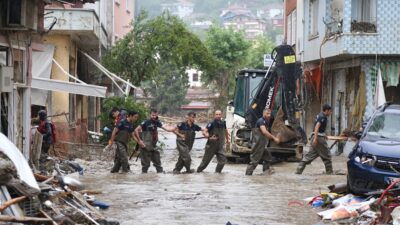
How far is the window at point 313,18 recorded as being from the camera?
31.8 metres

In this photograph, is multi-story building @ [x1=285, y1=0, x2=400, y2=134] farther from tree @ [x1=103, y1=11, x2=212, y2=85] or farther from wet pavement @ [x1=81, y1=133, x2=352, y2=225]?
wet pavement @ [x1=81, y1=133, x2=352, y2=225]

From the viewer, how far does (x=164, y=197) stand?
47.6 ft

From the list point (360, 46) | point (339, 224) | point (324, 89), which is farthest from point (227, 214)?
point (324, 89)

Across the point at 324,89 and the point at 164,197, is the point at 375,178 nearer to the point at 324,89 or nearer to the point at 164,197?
the point at 164,197

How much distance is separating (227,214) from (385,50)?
14.7m

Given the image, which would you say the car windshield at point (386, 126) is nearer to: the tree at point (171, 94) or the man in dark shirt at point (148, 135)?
the man in dark shirt at point (148, 135)

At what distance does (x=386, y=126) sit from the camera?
1436 centimetres

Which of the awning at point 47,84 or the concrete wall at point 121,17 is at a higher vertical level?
the concrete wall at point 121,17

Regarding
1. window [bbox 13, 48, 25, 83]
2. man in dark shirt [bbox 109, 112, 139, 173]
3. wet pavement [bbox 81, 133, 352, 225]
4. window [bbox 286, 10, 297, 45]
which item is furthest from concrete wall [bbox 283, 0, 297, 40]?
window [bbox 13, 48, 25, 83]

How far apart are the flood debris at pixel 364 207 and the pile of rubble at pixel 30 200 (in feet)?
11.1

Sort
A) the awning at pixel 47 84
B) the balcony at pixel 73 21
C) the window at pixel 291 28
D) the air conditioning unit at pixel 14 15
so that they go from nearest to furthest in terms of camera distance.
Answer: the air conditioning unit at pixel 14 15, the awning at pixel 47 84, the balcony at pixel 73 21, the window at pixel 291 28

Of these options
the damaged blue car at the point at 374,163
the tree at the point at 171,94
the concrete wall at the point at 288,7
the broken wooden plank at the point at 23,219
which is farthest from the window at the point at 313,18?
the tree at the point at 171,94

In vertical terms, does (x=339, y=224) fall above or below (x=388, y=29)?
below

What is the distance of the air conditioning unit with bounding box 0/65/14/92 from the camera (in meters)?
16.0
